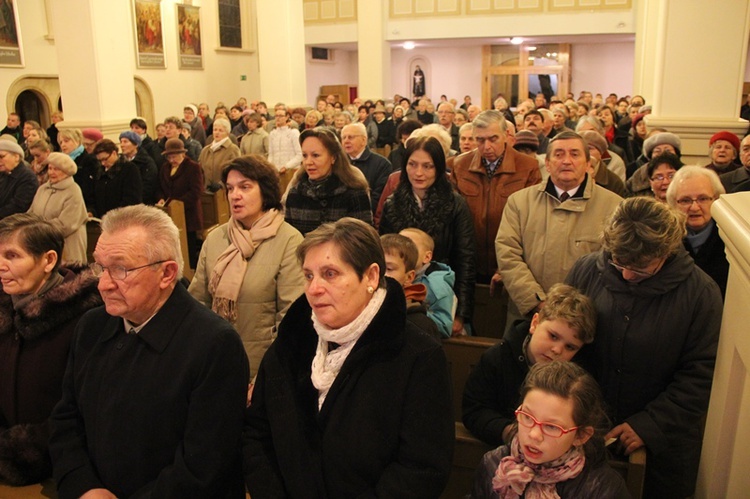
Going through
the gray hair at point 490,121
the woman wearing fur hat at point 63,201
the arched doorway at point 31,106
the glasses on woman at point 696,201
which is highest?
the arched doorway at point 31,106

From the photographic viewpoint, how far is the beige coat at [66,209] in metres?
5.49

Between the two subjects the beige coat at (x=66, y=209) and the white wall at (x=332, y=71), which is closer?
the beige coat at (x=66, y=209)

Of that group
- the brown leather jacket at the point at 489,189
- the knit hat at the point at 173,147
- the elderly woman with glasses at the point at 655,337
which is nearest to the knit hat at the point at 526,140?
the brown leather jacket at the point at 489,189

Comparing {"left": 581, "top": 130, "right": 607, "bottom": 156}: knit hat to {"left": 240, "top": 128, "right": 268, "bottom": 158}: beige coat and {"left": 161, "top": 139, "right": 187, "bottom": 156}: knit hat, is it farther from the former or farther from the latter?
{"left": 240, "top": 128, "right": 268, "bottom": 158}: beige coat

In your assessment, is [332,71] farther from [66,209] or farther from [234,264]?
[234,264]

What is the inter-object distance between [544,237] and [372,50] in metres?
16.0

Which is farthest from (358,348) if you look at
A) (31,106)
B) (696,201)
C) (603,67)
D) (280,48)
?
(603,67)

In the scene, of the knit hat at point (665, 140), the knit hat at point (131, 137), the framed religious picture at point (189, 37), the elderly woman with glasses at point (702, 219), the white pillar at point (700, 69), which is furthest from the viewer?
the framed religious picture at point (189, 37)

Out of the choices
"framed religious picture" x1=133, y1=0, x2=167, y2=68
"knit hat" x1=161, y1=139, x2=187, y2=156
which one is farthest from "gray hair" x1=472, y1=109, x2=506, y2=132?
"framed religious picture" x1=133, y1=0, x2=167, y2=68

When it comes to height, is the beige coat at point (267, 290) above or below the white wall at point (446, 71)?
below

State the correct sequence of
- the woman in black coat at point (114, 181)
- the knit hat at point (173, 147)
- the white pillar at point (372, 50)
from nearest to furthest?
1. the woman in black coat at point (114, 181)
2. the knit hat at point (173, 147)
3. the white pillar at point (372, 50)

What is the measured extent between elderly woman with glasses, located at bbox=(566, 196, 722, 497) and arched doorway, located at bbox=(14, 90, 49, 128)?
14.4 m

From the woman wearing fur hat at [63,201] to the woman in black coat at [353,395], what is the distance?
4153 millimetres

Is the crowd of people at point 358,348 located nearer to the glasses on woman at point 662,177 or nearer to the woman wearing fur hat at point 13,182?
the glasses on woman at point 662,177
